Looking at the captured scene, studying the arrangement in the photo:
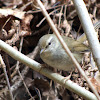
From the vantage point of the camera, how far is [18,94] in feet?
11.3

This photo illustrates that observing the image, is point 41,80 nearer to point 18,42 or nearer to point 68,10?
point 18,42

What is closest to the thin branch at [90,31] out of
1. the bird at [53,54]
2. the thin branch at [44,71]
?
the thin branch at [44,71]

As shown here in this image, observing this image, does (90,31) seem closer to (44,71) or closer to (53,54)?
(44,71)

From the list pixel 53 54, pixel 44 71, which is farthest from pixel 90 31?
pixel 53 54

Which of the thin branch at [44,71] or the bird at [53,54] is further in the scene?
the bird at [53,54]

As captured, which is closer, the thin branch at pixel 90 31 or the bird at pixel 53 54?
the thin branch at pixel 90 31

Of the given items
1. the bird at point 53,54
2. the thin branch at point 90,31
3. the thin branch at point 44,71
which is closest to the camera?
the thin branch at point 90,31

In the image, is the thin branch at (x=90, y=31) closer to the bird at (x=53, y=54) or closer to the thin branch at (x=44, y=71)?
the thin branch at (x=44, y=71)

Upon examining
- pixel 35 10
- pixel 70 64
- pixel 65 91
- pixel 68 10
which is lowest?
pixel 65 91

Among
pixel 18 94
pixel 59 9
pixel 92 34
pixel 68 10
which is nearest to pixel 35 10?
pixel 59 9

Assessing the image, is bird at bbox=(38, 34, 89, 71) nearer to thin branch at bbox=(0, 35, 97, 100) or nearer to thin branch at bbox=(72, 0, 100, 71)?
thin branch at bbox=(0, 35, 97, 100)

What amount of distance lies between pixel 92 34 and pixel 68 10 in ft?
10.3

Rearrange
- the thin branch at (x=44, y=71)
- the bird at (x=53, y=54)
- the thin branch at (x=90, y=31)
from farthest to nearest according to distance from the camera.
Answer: the bird at (x=53, y=54) → the thin branch at (x=44, y=71) → the thin branch at (x=90, y=31)

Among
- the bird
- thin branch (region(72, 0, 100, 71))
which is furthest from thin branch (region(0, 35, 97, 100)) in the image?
thin branch (region(72, 0, 100, 71))
